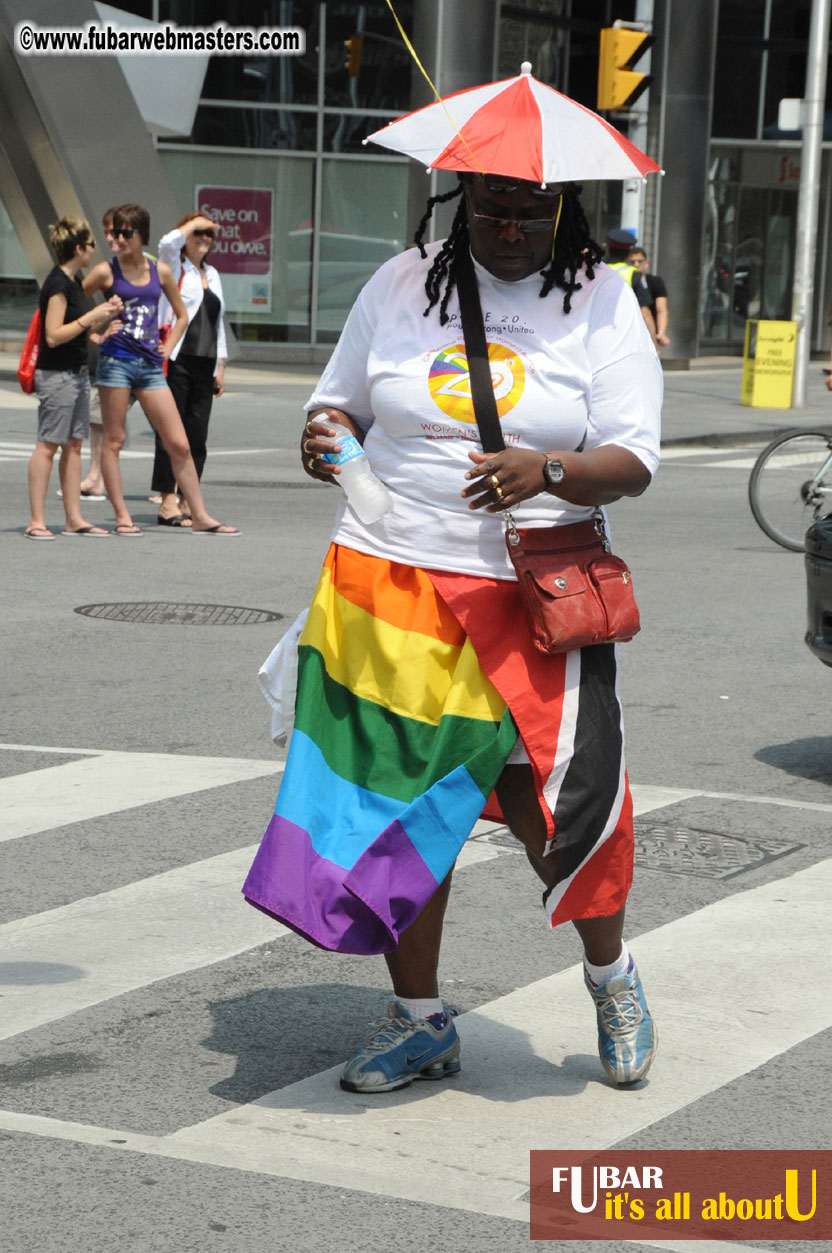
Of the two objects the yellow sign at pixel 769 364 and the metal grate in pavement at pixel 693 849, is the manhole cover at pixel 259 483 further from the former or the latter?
the yellow sign at pixel 769 364

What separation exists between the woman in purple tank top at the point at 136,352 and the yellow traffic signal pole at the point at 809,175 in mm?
13557

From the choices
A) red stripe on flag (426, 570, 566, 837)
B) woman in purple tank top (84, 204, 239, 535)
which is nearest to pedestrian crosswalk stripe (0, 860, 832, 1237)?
red stripe on flag (426, 570, 566, 837)

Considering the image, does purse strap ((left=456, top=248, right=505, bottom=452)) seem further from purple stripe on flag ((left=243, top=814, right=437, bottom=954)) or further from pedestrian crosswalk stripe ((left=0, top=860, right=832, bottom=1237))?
pedestrian crosswalk stripe ((left=0, top=860, right=832, bottom=1237))

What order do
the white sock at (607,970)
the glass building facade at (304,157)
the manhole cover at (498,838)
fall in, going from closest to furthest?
the white sock at (607,970) < the manhole cover at (498,838) < the glass building facade at (304,157)

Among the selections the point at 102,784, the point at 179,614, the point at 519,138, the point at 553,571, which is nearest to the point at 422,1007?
the point at 553,571

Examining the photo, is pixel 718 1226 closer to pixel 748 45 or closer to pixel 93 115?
pixel 93 115

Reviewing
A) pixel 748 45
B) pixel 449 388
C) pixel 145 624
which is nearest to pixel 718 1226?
pixel 449 388

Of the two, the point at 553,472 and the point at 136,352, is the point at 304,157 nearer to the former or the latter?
the point at 136,352

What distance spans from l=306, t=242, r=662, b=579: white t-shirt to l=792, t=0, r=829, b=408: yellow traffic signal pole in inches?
824

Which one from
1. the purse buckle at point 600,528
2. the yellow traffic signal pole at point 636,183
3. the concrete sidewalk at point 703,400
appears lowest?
the concrete sidewalk at point 703,400

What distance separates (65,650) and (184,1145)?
5.31 m

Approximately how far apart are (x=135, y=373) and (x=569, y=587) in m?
8.78

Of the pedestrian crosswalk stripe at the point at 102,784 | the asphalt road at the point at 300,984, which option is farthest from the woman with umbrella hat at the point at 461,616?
the pedestrian crosswalk stripe at the point at 102,784

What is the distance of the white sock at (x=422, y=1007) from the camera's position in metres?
3.96
